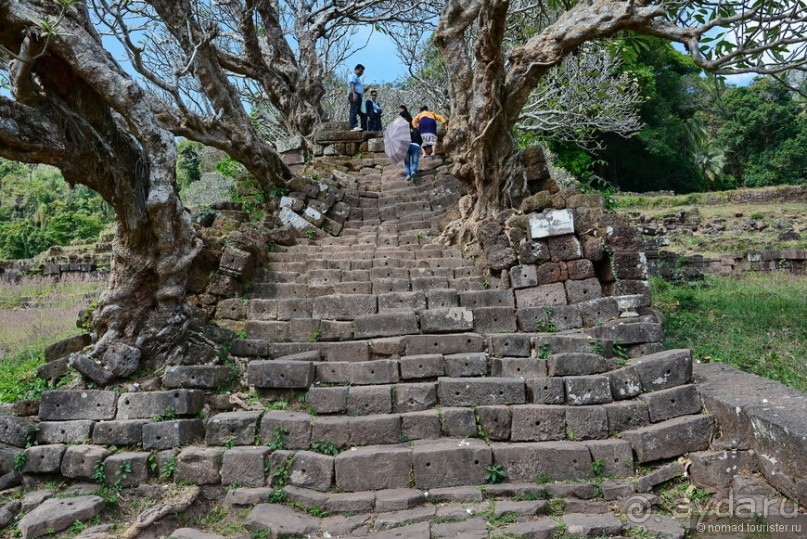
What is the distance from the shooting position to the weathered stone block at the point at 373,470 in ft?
13.6

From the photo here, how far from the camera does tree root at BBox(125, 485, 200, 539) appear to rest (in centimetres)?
379

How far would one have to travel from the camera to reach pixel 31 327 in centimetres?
870

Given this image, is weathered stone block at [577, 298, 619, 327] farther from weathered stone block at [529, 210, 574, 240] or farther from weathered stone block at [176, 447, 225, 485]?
weathered stone block at [176, 447, 225, 485]

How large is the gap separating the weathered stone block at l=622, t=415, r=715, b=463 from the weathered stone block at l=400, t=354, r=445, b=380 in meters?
1.71

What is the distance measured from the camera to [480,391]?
4.71 m

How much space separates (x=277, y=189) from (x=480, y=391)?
6482mm

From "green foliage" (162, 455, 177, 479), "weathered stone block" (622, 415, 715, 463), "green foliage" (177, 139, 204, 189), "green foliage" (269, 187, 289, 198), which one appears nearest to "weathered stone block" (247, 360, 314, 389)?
"green foliage" (162, 455, 177, 479)

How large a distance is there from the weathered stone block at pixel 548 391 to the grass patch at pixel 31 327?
459 cm

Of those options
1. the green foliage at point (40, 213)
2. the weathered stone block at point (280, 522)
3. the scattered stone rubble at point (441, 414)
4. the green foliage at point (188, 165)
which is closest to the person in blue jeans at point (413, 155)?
the scattered stone rubble at point (441, 414)

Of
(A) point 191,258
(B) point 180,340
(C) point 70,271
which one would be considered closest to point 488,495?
(B) point 180,340

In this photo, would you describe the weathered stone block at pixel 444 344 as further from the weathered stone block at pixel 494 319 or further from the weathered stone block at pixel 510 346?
the weathered stone block at pixel 494 319

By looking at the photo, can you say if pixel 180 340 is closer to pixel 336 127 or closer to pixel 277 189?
pixel 277 189

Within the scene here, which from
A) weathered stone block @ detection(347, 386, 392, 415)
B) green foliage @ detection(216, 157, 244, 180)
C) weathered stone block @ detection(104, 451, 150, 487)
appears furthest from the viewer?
green foliage @ detection(216, 157, 244, 180)

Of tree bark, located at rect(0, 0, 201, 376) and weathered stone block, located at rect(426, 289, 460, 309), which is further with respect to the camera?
weathered stone block, located at rect(426, 289, 460, 309)
